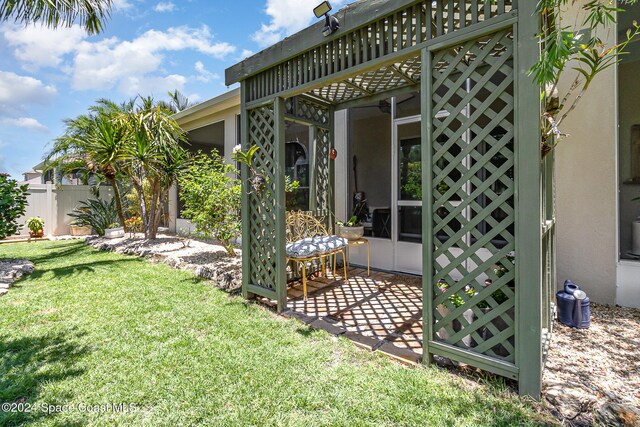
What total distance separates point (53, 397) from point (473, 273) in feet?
9.63

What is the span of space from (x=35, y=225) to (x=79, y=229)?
109 cm

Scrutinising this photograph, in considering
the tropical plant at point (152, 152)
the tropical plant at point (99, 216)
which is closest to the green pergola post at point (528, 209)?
the tropical plant at point (152, 152)

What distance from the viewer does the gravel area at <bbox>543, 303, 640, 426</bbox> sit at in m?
1.74

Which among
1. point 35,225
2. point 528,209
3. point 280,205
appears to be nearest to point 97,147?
point 35,225

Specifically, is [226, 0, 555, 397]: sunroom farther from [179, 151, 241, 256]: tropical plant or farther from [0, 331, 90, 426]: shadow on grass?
[0, 331, 90, 426]: shadow on grass

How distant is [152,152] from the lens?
23.1 feet

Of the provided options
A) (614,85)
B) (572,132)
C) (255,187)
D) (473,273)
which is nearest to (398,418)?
(473,273)

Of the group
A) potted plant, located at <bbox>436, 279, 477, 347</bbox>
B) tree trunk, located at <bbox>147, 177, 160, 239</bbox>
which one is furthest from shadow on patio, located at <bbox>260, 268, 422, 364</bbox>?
tree trunk, located at <bbox>147, 177, 160, 239</bbox>

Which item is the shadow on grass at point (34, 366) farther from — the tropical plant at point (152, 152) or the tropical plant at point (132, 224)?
the tropical plant at point (132, 224)

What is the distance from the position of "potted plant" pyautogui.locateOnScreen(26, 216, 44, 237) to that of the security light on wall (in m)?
11.2

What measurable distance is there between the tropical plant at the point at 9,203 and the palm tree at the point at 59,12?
291cm

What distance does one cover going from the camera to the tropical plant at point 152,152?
6930mm

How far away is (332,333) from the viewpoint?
2.96m

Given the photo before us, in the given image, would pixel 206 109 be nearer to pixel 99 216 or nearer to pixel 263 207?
pixel 99 216
